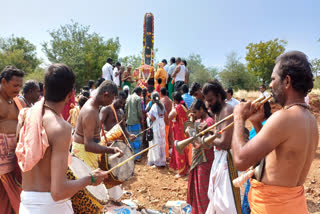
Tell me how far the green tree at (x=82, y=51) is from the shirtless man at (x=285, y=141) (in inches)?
1131

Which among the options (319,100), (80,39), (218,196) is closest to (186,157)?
(218,196)

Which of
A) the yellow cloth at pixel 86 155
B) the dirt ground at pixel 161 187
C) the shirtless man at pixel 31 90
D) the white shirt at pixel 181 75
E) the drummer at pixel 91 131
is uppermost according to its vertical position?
the white shirt at pixel 181 75

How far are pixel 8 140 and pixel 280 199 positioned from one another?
290 centimetres

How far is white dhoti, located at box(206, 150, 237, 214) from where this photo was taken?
123 inches

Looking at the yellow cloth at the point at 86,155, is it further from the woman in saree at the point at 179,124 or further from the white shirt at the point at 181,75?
the white shirt at the point at 181,75

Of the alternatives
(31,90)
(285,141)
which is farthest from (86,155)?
(285,141)

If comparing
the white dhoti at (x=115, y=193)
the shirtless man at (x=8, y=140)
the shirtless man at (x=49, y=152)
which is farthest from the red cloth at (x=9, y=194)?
the white dhoti at (x=115, y=193)

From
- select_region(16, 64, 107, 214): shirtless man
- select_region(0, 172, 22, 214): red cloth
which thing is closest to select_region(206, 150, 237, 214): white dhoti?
select_region(16, 64, 107, 214): shirtless man

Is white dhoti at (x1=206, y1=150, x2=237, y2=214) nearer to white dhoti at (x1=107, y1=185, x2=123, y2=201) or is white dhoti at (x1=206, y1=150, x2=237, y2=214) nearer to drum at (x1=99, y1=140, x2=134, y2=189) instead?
drum at (x1=99, y1=140, x2=134, y2=189)

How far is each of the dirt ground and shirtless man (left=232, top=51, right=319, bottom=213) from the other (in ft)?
9.72

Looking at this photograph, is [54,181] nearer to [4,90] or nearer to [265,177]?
[265,177]

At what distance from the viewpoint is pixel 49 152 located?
1.76 meters

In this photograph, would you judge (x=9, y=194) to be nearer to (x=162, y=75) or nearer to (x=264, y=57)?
(x=162, y=75)

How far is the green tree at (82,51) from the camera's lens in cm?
2919
